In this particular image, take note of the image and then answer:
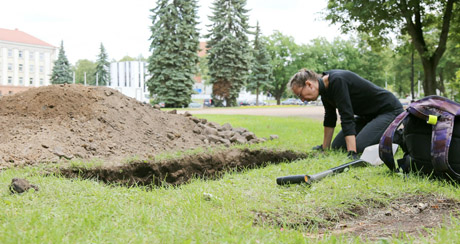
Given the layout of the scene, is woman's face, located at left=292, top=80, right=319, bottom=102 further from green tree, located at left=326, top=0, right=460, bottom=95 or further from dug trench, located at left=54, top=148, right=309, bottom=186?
green tree, located at left=326, top=0, right=460, bottom=95

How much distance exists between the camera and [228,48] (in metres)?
31.5

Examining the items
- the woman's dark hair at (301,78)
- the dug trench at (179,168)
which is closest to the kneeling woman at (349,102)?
the woman's dark hair at (301,78)

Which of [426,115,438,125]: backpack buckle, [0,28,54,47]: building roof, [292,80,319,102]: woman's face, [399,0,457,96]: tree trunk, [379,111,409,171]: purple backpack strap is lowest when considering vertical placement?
[379,111,409,171]: purple backpack strap

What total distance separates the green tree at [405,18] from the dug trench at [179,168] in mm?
7876

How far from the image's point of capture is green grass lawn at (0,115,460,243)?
6.33 ft

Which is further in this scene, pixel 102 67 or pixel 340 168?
pixel 102 67

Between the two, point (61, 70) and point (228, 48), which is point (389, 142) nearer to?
point (228, 48)

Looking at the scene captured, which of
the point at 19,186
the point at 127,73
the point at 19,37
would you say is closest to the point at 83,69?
the point at 19,37

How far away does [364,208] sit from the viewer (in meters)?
2.58

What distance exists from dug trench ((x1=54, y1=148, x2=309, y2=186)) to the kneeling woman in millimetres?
832

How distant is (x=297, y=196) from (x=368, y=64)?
44.3m

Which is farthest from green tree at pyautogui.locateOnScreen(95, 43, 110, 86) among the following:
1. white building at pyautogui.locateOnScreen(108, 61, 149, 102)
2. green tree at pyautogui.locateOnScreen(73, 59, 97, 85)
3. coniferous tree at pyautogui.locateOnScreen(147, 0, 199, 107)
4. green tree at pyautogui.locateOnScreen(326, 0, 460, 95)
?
green tree at pyautogui.locateOnScreen(326, 0, 460, 95)

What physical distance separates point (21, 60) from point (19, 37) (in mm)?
3871

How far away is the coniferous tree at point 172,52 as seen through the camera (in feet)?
87.1
